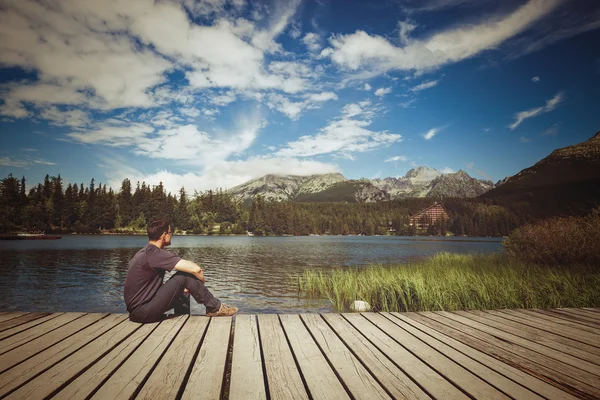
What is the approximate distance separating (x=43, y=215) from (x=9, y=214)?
9053 millimetres

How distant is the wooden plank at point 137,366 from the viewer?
294 cm

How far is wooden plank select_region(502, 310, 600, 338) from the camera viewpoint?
17.4 ft

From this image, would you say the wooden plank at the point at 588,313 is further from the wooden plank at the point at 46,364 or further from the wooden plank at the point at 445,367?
the wooden plank at the point at 46,364

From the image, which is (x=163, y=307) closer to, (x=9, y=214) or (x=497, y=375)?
(x=497, y=375)

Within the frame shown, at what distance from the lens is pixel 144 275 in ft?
18.0

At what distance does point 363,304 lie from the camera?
9258mm

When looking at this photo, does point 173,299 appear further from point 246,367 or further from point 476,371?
point 476,371

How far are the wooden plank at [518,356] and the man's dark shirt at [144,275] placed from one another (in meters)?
4.95

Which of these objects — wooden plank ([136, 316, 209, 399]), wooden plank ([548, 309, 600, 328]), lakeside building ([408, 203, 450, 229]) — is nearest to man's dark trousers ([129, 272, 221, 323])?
wooden plank ([136, 316, 209, 399])

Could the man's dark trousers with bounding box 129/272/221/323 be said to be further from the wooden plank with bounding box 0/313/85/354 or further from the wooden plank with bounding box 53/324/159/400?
the wooden plank with bounding box 0/313/85/354

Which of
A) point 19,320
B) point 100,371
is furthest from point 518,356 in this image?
point 19,320

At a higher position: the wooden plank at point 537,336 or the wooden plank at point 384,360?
the wooden plank at point 384,360

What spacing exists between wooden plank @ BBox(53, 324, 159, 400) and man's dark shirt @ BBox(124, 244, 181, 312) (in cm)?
77

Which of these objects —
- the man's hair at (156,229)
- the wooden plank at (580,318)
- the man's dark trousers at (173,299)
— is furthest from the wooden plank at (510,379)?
the man's hair at (156,229)
